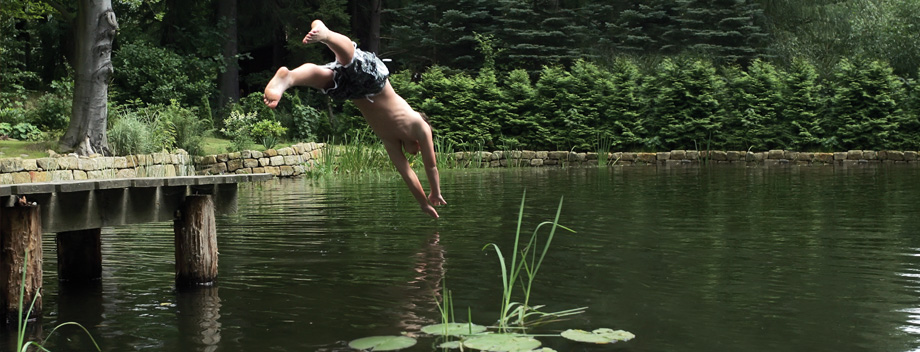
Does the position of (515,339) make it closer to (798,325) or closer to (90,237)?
(798,325)

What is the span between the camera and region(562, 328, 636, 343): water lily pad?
509 centimetres

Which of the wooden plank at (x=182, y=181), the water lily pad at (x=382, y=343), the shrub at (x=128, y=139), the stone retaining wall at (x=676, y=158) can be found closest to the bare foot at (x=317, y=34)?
the water lily pad at (x=382, y=343)

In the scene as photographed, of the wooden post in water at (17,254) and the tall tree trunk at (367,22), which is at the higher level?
the tall tree trunk at (367,22)

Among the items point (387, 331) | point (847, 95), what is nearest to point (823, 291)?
point (387, 331)

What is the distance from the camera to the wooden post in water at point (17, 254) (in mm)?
5848

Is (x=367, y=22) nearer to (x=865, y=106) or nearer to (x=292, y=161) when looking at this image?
(x=292, y=161)

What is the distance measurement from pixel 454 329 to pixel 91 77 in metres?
14.0

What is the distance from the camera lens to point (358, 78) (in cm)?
540

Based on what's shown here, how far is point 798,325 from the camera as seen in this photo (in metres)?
5.44

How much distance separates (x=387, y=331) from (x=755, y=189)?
1110 centimetres

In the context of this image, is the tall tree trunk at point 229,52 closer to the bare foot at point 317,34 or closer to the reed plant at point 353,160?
the reed plant at point 353,160

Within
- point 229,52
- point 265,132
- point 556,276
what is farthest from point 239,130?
point 556,276

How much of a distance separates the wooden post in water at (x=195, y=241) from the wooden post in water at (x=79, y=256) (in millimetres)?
870

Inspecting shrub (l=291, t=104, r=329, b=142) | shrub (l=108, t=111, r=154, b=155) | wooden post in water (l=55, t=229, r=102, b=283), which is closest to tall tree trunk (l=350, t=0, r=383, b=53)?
shrub (l=291, t=104, r=329, b=142)
